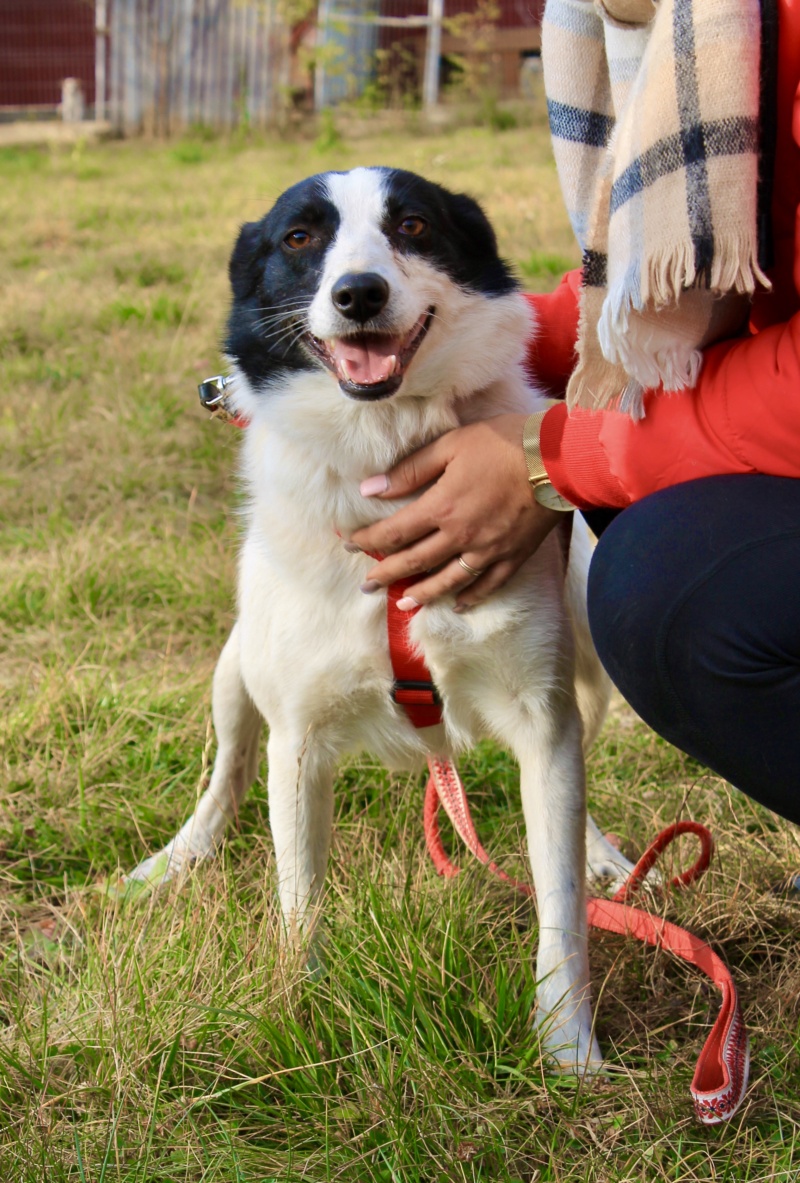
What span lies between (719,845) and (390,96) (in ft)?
40.3

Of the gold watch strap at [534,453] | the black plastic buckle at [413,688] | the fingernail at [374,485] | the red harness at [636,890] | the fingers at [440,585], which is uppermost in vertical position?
the gold watch strap at [534,453]

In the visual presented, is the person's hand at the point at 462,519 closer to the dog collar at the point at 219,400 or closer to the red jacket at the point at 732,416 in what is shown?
the red jacket at the point at 732,416

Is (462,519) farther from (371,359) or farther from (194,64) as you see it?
(194,64)

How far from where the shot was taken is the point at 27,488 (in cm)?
358

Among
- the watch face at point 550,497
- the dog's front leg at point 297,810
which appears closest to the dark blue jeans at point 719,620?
the watch face at point 550,497

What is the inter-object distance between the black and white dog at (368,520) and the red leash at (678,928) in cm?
11

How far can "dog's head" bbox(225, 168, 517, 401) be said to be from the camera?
1669mm

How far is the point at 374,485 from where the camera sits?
5.74 feet

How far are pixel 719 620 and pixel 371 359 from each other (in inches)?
26.4

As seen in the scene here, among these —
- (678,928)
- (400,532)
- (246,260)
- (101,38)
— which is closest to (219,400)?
(246,260)

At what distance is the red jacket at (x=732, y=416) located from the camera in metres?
1.29

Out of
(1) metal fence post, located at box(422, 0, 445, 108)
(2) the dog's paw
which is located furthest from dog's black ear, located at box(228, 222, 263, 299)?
(1) metal fence post, located at box(422, 0, 445, 108)

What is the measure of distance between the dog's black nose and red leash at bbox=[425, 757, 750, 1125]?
80 cm

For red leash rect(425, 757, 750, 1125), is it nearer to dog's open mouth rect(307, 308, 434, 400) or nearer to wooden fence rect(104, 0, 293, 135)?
dog's open mouth rect(307, 308, 434, 400)
